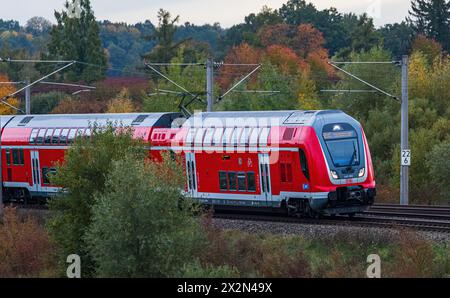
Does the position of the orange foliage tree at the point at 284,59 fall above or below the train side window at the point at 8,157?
above

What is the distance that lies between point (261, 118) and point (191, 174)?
11.9ft

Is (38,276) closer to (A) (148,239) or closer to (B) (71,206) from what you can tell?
(B) (71,206)

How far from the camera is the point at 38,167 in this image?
4306cm

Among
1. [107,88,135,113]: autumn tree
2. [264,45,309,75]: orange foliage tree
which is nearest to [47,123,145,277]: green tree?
[107,88,135,113]: autumn tree

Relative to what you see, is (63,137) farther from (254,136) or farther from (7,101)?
(7,101)

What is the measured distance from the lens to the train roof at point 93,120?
126 ft

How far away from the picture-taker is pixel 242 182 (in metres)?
34.6

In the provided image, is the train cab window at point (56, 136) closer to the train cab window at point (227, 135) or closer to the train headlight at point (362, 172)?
the train cab window at point (227, 135)

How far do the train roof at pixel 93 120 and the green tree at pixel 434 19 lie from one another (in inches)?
2900

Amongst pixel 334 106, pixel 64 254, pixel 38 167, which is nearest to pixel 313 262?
pixel 64 254

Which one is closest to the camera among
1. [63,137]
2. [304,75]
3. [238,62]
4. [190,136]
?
[190,136]

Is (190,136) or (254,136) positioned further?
(190,136)

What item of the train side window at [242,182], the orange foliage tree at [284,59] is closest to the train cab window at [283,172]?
the train side window at [242,182]

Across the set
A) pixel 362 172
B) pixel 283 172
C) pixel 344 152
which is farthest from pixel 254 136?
pixel 362 172
